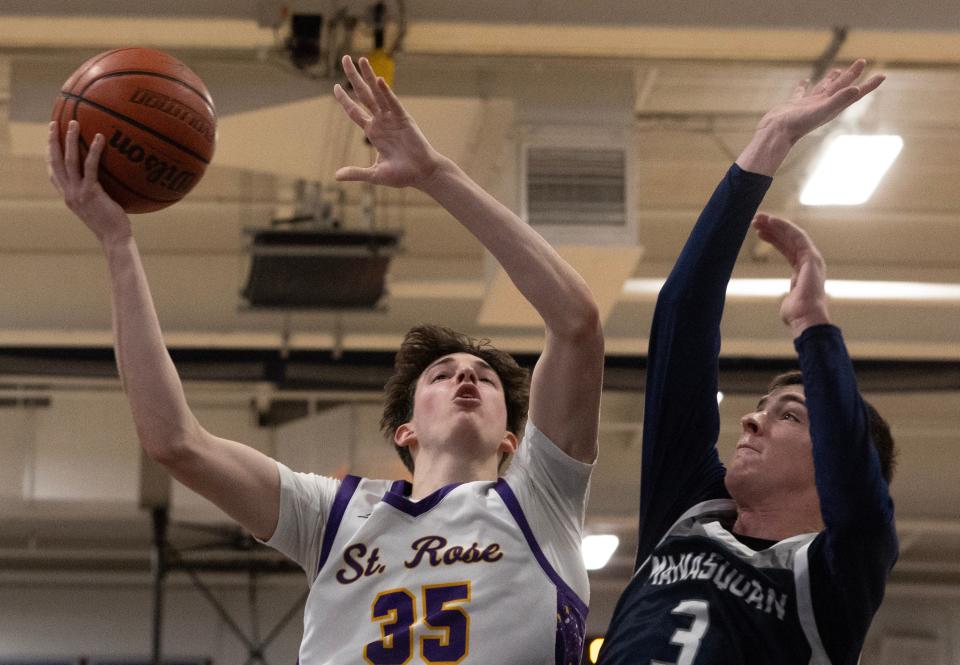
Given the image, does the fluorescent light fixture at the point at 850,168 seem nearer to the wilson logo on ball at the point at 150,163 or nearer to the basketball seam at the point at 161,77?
the basketball seam at the point at 161,77

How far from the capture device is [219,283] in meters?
9.70

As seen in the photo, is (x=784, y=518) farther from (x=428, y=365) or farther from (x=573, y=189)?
(x=573, y=189)

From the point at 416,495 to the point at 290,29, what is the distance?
10.5 ft

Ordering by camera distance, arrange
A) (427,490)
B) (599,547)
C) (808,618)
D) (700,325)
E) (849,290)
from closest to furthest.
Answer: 1. (808,618)
2. (700,325)
3. (427,490)
4. (849,290)
5. (599,547)

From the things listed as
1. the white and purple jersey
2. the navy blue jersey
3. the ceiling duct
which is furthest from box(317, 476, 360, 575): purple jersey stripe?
the ceiling duct

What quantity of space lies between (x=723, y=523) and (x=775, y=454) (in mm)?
183

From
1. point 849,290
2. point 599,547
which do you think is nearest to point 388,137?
point 849,290

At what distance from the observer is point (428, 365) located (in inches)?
142

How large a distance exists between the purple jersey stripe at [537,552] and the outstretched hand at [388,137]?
70cm

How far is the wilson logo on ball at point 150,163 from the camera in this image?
3.26 meters

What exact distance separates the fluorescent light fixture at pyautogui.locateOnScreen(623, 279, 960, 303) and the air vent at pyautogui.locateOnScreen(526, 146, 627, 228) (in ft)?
5.96

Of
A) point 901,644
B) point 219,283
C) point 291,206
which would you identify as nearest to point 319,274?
point 291,206

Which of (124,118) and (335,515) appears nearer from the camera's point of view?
(335,515)

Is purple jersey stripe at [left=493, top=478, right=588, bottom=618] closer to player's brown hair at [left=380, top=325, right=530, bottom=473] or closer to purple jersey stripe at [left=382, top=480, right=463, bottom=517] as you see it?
purple jersey stripe at [left=382, top=480, right=463, bottom=517]
